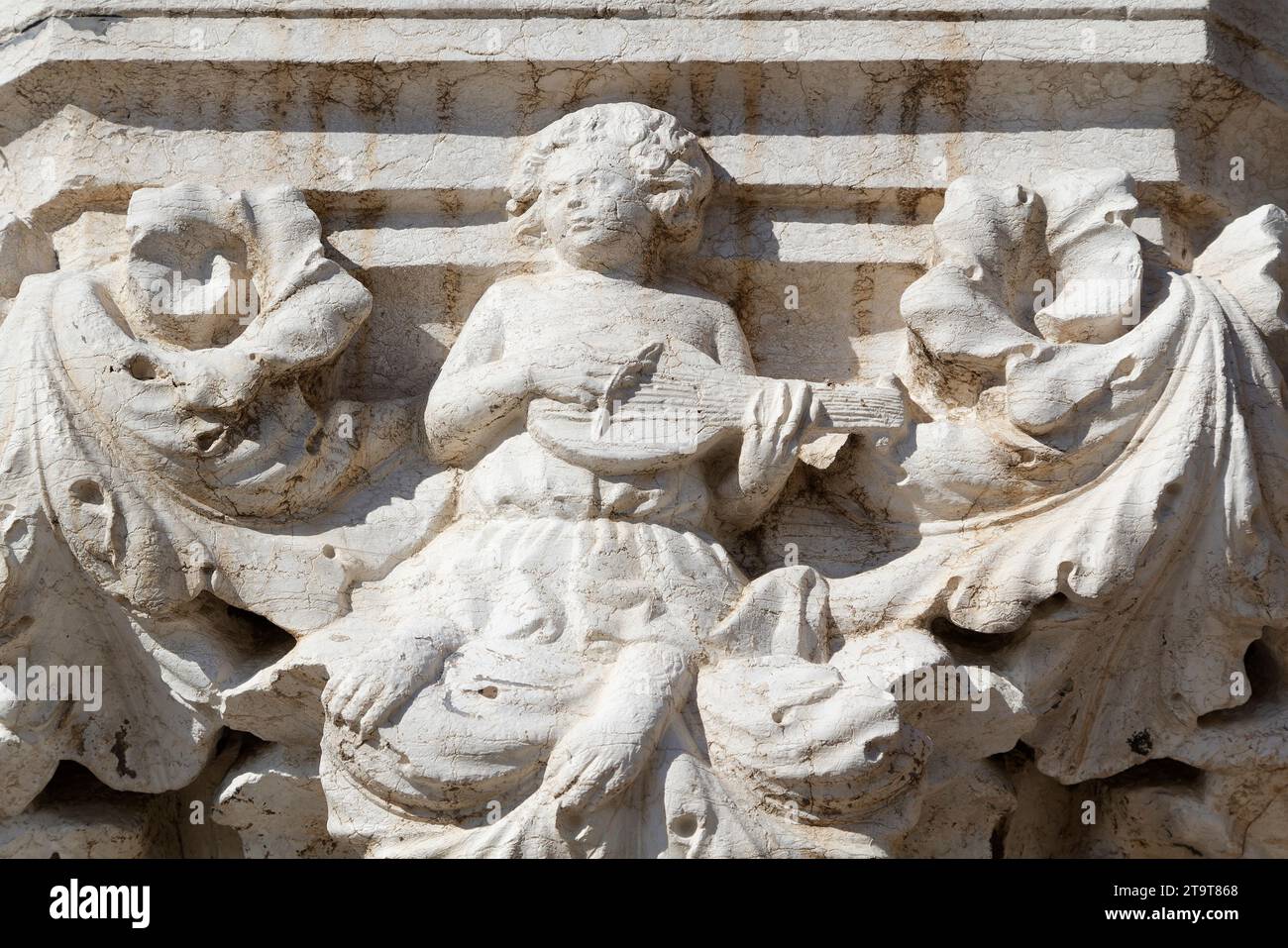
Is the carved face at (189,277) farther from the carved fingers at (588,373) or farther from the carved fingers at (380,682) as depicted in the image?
the carved fingers at (380,682)

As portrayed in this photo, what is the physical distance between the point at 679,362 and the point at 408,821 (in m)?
1.35

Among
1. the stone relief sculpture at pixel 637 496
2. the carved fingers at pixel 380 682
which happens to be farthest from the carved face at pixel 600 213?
the carved fingers at pixel 380 682

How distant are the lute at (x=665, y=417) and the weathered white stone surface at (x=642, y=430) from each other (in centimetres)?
1

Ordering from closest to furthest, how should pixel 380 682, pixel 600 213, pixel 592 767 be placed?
pixel 592 767 → pixel 380 682 → pixel 600 213

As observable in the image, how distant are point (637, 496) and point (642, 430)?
0.17 metres

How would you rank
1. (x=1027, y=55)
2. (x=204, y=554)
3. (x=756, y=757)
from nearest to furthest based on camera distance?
(x=756, y=757) → (x=204, y=554) → (x=1027, y=55)

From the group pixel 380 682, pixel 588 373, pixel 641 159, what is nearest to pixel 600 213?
pixel 641 159

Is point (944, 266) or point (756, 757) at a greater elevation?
point (944, 266)

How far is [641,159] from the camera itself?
20.7 feet

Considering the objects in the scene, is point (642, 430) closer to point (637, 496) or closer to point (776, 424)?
point (637, 496)

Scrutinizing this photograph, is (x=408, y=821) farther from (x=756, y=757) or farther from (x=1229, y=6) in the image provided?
(x=1229, y=6)

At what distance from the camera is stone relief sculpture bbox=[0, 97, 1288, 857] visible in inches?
234

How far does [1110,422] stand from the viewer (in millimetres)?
6074

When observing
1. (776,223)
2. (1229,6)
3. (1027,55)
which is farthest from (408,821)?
(1229,6)
